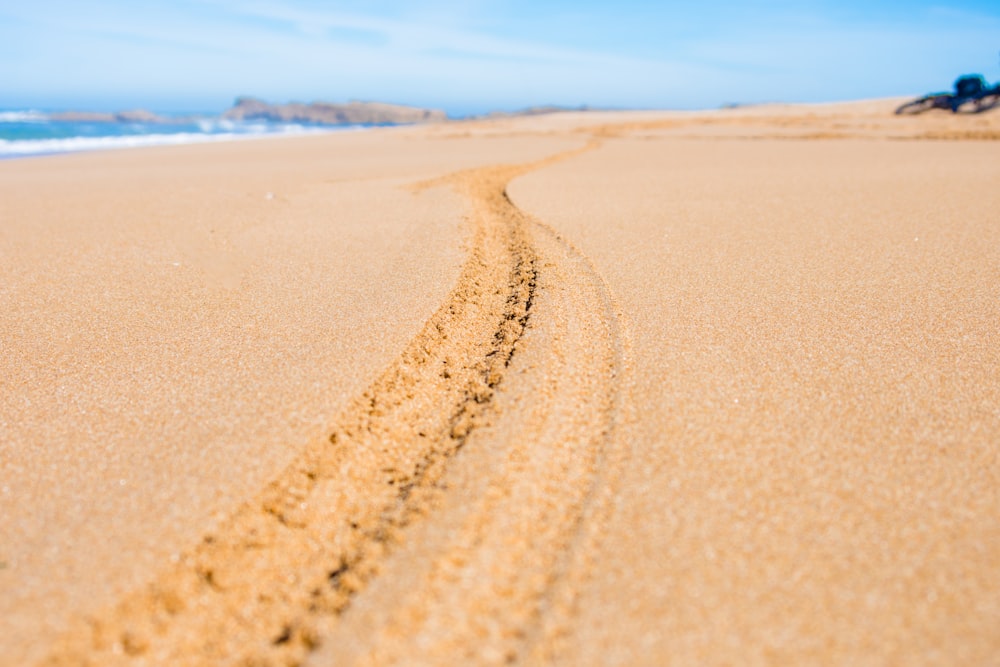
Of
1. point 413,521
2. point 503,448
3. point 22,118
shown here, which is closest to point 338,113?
point 22,118

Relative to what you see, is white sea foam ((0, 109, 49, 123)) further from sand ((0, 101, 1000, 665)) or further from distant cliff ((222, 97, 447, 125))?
sand ((0, 101, 1000, 665))

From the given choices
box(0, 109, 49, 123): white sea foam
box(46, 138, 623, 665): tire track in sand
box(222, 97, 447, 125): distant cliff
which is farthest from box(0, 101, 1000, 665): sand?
box(222, 97, 447, 125): distant cliff

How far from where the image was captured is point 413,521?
5.54 ft

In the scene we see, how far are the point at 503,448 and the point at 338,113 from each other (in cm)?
4192

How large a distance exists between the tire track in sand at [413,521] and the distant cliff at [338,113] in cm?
3742

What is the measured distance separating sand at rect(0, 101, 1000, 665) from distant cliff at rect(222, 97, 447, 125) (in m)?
36.2

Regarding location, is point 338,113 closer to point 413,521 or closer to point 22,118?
point 22,118

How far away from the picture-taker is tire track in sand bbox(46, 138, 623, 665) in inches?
53.7

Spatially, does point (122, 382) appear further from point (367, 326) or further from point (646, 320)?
point (646, 320)

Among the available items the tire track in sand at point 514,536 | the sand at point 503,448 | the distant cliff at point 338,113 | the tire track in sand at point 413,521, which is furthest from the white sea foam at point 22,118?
the tire track in sand at point 514,536

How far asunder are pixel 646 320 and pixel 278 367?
1652 millimetres

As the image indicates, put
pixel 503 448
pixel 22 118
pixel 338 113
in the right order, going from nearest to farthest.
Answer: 1. pixel 503 448
2. pixel 22 118
3. pixel 338 113

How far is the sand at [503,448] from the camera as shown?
4.54ft

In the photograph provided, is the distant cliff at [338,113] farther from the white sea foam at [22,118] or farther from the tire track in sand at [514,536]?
the tire track in sand at [514,536]
